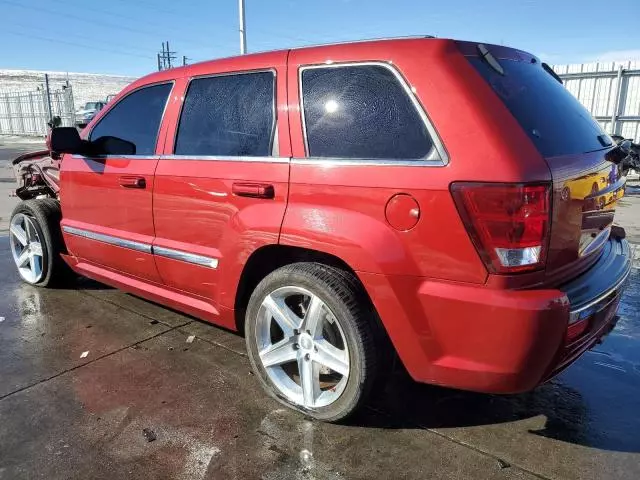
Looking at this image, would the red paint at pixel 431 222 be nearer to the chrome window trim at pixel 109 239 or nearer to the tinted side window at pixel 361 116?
the tinted side window at pixel 361 116

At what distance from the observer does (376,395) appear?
250 cm

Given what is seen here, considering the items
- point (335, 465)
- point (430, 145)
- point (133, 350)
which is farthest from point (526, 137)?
point (133, 350)

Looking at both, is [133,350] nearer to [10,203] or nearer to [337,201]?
[337,201]

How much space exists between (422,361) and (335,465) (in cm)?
61

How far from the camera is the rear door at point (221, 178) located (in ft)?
8.64

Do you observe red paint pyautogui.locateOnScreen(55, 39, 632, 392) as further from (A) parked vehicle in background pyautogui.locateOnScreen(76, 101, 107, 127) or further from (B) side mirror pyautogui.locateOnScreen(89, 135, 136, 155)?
(A) parked vehicle in background pyautogui.locateOnScreen(76, 101, 107, 127)

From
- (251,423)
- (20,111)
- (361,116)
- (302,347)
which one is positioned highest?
(20,111)

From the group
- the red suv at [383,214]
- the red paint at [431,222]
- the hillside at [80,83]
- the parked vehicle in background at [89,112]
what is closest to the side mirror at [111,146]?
the red suv at [383,214]

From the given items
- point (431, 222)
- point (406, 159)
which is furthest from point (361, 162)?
point (431, 222)

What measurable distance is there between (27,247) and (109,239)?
159 centimetres

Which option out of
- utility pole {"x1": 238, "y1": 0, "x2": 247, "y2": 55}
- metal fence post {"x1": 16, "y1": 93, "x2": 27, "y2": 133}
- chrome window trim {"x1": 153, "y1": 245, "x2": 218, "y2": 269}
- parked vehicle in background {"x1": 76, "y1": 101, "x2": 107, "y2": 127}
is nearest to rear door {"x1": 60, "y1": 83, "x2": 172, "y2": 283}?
chrome window trim {"x1": 153, "y1": 245, "x2": 218, "y2": 269}

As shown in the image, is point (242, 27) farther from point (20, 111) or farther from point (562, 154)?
point (20, 111)

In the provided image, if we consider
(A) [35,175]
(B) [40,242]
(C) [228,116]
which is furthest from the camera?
Answer: (A) [35,175]

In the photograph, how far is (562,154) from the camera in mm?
2221
